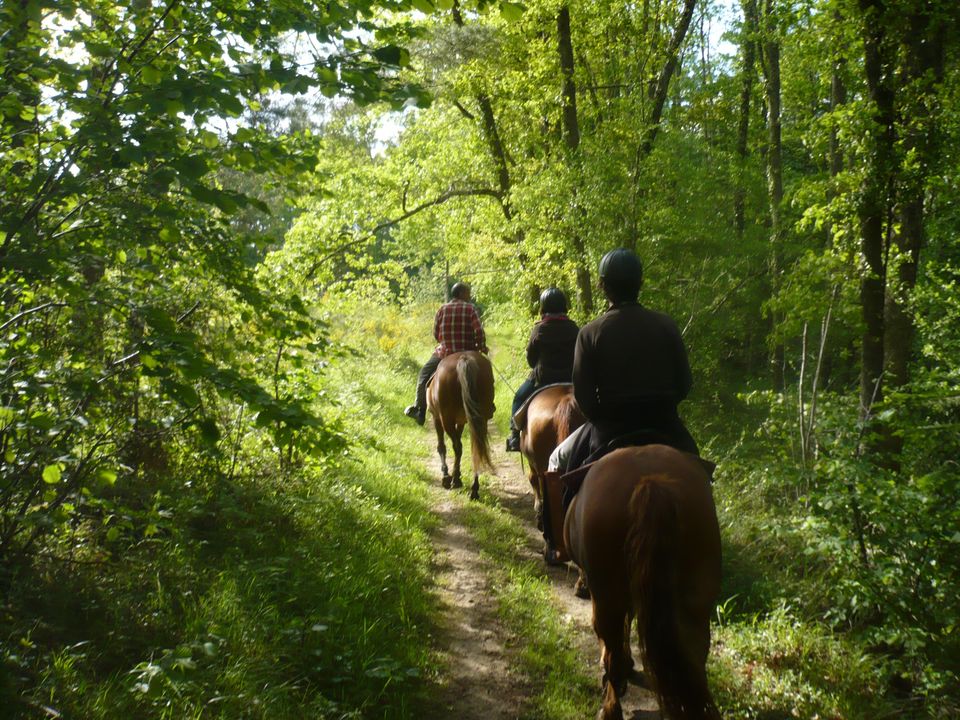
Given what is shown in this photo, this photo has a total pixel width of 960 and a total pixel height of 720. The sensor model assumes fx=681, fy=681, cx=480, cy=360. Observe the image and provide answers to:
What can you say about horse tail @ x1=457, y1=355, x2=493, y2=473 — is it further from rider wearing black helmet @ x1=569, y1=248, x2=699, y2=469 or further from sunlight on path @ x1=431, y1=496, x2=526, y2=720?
rider wearing black helmet @ x1=569, y1=248, x2=699, y2=469

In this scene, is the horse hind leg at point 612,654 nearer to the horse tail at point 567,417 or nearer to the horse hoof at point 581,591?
the horse hoof at point 581,591

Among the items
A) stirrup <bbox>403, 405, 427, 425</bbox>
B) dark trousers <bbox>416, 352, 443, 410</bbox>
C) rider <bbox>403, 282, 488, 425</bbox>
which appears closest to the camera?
rider <bbox>403, 282, 488, 425</bbox>

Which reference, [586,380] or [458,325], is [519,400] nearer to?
[458,325]

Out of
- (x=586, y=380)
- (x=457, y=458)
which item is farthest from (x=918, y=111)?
(x=457, y=458)

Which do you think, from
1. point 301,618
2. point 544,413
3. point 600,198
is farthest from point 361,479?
point 600,198

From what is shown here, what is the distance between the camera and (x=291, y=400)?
391 centimetres

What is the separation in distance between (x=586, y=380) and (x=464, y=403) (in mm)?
4828

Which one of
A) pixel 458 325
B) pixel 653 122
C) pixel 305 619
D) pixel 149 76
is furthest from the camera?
pixel 458 325

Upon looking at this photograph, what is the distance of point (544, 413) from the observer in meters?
6.81

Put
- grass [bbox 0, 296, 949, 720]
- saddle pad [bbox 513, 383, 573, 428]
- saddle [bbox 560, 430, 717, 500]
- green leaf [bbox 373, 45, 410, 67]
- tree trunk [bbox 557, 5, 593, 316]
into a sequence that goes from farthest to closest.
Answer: tree trunk [bbox 557, 5, 593, 316] < saddle pad [bbox 513, 383, 573, 428] < saddle [bbox 560, 430, 717, 500] < grass [bbox 0, 296, 949, 720] < green leaf [bbox 373, 45, 410, 67]

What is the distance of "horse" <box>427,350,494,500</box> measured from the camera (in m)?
8.89

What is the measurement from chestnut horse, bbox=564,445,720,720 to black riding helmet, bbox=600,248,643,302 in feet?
3.60

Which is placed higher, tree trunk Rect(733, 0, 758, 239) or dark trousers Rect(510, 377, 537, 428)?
tree trunk Rect(733, 0, 758, 239)

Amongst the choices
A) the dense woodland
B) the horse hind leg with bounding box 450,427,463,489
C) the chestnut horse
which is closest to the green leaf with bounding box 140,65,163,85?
the dense woodland
